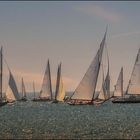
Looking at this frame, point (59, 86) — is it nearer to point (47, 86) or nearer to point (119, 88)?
point (47, 86)

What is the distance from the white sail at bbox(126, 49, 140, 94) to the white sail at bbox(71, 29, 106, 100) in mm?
16237

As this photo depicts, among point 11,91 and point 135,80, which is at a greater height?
point 135,80

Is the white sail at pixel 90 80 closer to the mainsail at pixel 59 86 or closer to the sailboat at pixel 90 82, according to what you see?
the sailboat at pixel 90 82

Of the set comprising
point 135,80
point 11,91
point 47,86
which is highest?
point 135,80

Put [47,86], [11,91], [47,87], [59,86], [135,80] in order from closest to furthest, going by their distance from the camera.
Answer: [135,80] → [11,91] → [59,86] → [47,86] → [47,87]

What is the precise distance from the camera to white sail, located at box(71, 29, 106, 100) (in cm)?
12106

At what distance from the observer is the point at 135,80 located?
138250 mm

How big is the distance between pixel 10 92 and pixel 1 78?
10.2m

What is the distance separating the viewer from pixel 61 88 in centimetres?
16238

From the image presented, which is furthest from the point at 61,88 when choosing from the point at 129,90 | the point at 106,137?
the point at 106,137

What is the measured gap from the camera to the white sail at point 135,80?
136 meters

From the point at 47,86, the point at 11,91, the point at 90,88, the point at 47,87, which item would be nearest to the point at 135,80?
the point at 90,88

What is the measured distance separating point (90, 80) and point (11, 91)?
30297 mm

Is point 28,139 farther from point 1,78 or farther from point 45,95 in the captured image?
point 45,95
